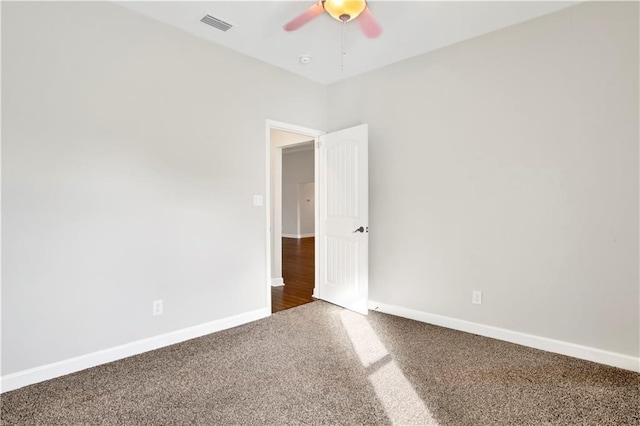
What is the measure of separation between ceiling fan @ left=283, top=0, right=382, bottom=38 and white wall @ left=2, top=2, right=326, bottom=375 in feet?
3.84

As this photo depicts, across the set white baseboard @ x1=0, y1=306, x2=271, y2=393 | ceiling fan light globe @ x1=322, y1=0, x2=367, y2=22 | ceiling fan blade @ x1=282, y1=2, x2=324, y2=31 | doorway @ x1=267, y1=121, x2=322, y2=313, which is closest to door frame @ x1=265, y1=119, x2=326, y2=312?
doorway @ x1=267, y1=121, x2=322, y2=313

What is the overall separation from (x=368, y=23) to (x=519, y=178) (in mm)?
1715

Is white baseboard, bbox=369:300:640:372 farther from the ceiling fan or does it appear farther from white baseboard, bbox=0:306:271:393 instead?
the ceiling fan

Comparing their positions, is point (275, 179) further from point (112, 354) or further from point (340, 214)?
point (112, 354)

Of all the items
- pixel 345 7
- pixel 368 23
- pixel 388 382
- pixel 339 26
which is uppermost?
pixel 339 26

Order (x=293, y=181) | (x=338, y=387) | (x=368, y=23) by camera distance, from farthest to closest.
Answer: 1. (x=293, y=181)
2. (x=368, y=23)
3. (x=338, y=387)

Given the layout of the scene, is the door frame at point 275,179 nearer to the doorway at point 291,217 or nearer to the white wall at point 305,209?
the doorway at point 291,217

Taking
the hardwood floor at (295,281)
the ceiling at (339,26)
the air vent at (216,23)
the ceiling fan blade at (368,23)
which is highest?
the air vent at (216,23)

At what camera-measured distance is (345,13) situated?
2.30 m

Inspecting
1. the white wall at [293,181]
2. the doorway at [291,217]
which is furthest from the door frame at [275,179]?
the white wall at [293,181]

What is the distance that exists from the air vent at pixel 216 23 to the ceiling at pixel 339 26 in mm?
43

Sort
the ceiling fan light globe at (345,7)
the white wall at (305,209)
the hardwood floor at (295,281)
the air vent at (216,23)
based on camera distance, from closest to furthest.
Result: the ceiling fan light globe at (345,7) < the air vent at (216,23) < the hardwood floor at (295,281) < the white wall at (305,209)

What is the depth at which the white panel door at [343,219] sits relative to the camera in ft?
11.6

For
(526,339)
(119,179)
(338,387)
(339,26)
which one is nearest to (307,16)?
(339,26)
